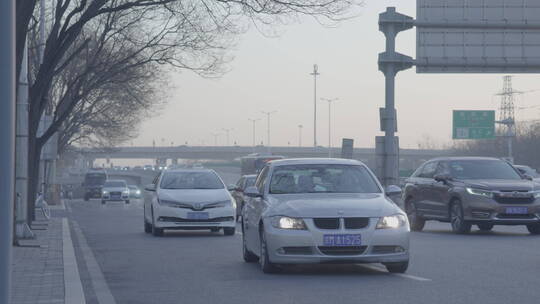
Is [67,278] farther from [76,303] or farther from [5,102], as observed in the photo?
[5,102]

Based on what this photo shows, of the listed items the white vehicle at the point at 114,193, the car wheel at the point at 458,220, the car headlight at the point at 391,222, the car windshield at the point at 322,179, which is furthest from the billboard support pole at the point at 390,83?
the white vehicle at the point at 114,193

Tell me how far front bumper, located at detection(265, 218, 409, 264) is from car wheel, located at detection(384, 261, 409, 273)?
0.15 meters

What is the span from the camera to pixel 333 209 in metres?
13.1

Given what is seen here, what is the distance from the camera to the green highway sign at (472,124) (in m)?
61.3

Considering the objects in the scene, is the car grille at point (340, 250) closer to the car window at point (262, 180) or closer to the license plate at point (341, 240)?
the license plate at point (341, 240)

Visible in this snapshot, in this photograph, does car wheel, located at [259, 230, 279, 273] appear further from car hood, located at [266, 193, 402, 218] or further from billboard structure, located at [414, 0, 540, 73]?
billboard structure, located at [414, 0, 540, 73]

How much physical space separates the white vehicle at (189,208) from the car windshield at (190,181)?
0.07 ft

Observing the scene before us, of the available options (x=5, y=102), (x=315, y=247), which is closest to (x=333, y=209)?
(x=315, y=247)

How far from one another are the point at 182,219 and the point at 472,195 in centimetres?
616

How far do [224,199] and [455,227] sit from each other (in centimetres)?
505

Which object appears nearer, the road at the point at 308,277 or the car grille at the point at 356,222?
the road at the point at 308,277

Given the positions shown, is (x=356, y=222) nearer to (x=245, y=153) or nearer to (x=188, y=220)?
(x=188, y=220)

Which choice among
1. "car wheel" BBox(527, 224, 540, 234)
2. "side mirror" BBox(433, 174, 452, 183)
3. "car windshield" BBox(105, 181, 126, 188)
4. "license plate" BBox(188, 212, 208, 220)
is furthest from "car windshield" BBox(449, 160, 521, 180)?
"car windshield" BBox(105, 181, 126, 188)

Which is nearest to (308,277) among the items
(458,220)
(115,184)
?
(458,220)
